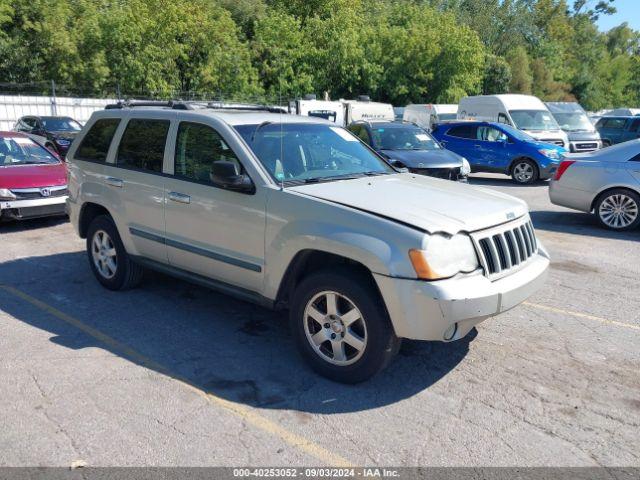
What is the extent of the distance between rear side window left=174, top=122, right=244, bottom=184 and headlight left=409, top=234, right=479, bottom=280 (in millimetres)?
1781

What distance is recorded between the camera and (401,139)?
12.5m

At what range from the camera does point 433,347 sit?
15.3ft

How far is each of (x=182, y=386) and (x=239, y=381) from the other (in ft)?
1.30

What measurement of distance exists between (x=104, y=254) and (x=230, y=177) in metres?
2.40

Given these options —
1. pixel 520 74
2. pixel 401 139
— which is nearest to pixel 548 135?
pixel 401 139

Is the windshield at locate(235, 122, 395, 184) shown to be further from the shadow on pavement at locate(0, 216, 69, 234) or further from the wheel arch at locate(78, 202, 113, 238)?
the shadow on pavement at locate(0, 216, 69, 234)

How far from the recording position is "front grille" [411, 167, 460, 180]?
36.8ft

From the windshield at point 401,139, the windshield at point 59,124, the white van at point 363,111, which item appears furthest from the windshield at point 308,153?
the white van at point 363,111

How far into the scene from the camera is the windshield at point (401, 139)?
12.3 metres

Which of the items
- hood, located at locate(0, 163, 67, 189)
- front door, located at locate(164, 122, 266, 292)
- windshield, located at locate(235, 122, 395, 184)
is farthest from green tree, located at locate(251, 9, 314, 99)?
front door, located at locate(164, 122, 266, 292)

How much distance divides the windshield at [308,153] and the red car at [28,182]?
453 centimetres

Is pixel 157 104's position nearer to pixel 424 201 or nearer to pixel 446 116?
pixel 424 201

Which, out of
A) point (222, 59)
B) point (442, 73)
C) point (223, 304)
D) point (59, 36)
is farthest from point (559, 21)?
point (223, 304)

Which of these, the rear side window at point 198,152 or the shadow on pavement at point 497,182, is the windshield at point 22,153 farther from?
the shadow on pavement at point 497,182
